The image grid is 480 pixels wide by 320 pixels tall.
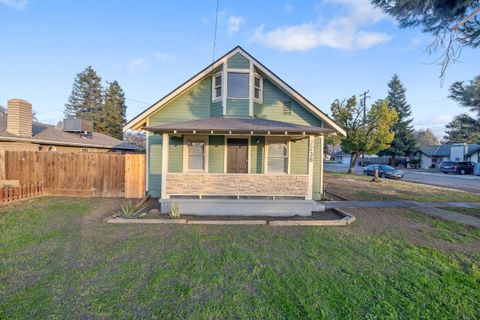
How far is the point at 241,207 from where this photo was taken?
8.69 meters

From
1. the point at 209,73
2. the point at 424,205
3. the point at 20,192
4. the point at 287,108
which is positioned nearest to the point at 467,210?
the point at 424,205

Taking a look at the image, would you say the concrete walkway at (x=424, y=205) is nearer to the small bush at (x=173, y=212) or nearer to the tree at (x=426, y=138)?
the small bush at (x=173, y=212)

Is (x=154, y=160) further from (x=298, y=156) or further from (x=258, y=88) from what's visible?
(x=298, y=156)

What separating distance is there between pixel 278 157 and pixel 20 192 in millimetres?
10992

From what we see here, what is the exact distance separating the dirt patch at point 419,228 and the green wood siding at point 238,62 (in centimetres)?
755

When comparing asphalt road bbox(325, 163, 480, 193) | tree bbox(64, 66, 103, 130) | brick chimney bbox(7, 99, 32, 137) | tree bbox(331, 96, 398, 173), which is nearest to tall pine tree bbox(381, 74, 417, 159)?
asphalt road bbox(325, 163, 480, 193)

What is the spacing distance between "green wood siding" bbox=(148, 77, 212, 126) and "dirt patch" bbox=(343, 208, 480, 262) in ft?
25.1

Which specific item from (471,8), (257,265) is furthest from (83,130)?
(471,8)

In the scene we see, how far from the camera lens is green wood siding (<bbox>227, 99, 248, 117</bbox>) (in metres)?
10.9

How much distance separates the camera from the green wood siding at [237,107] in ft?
35.6

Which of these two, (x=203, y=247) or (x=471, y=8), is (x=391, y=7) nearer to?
(x=471, y=8)

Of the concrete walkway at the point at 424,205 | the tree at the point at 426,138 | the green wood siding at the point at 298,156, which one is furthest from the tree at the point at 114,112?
the tree at the point at 426,138

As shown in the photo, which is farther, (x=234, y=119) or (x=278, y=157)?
(x=278, y=157)

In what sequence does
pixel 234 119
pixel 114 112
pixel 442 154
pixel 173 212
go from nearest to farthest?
pixel 173 212 < pixel 234 119 < pixel 114 112 < pixel 442 154
